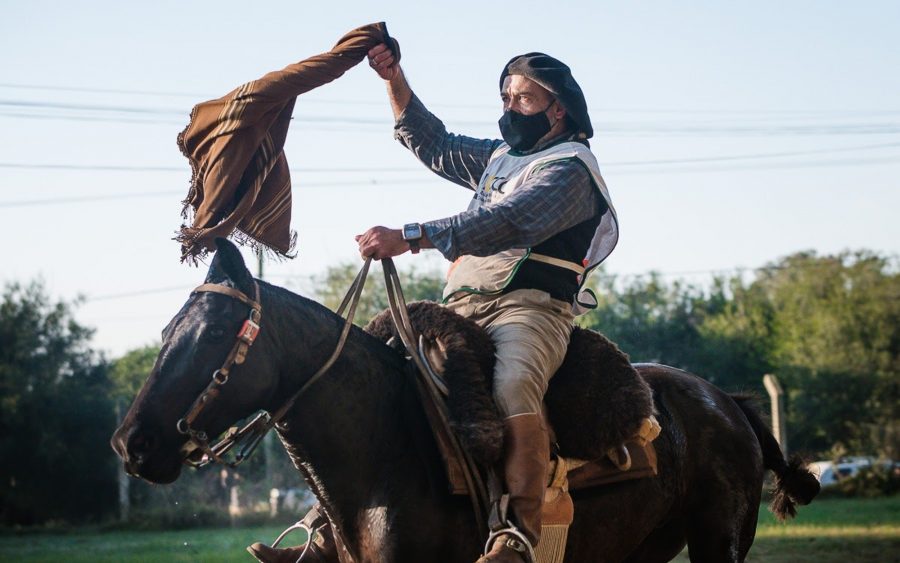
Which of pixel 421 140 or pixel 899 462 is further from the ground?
pixel 421 140

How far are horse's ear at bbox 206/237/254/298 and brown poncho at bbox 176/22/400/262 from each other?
12 centimetres

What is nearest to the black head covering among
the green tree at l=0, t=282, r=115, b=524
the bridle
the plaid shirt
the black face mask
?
the black face mask

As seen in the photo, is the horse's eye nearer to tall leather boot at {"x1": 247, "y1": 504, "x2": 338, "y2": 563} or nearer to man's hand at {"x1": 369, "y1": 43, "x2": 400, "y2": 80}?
tall leather boot at {"x1": 247, "y1": 504, "x2": 338, "y2": 563}

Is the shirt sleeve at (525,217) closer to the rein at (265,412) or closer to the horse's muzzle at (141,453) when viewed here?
the rein at (265,412)

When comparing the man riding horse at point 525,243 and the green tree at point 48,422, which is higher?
the man riding horse at point 525,243

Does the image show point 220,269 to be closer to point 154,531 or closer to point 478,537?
point 478,537

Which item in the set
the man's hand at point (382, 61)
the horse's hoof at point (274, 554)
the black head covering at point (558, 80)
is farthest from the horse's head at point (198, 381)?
the black head covering at point (558, 80)

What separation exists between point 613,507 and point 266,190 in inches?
→ 86.0

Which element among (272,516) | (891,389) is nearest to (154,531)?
(272,516)

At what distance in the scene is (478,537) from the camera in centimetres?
477

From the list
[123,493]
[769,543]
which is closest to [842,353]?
[123,493]

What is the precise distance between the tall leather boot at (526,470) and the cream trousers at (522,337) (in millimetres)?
60

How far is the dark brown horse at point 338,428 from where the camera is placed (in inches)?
168

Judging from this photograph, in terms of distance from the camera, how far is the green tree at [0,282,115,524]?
28859 mm
